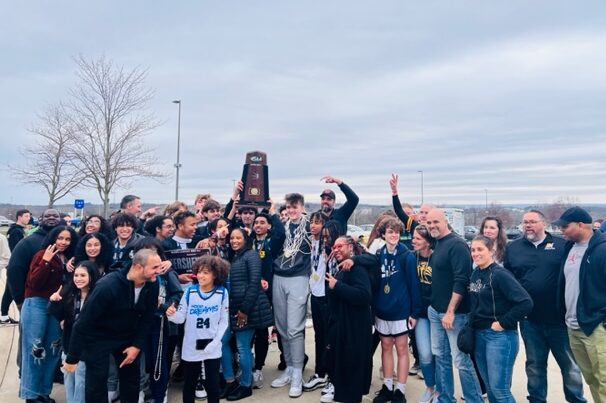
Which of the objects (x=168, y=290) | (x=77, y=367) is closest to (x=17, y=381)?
(x=77, y=367)

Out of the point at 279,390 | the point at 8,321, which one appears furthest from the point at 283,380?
the point at 8,321

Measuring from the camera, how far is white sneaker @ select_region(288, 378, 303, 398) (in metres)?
4.66

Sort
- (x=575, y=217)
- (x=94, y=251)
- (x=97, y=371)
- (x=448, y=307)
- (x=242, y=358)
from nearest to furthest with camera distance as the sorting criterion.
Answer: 1. (x=97, y=371)
2. (x=575, y=217)
3. (x=448, y=307)
4. (x=94, y=251)
5. (x=242, y=358)

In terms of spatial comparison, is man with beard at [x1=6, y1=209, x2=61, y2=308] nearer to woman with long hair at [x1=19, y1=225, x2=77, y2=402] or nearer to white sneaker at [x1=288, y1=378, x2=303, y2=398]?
woman with long hair at [x1=19, y1=225, x2=77, y2=402]

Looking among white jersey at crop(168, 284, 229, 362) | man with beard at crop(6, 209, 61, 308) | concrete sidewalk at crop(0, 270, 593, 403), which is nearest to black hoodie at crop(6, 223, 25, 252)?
concrete sidewalk at crop(0, 270, 593, 403)

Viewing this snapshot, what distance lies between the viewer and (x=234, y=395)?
15.1ft

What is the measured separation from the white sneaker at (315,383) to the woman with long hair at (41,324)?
101 inches

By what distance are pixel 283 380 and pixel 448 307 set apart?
6.82 feet

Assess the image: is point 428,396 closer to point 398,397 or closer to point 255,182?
point 398,397

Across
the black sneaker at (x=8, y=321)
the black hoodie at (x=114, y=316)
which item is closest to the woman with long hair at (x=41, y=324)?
the black hoodie at (x=114, y=316)

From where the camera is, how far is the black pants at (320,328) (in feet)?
16.2

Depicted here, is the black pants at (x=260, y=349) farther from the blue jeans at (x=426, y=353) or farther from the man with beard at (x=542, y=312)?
the man with beard at (x=542, y=312)

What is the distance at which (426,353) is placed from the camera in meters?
4.48

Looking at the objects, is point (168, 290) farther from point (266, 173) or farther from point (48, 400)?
point (266, 173)
